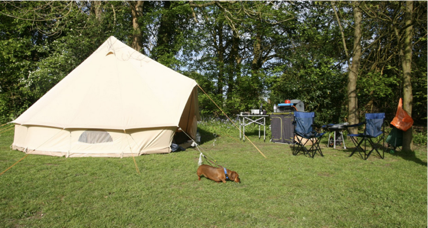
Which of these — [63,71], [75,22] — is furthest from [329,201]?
[75,22]

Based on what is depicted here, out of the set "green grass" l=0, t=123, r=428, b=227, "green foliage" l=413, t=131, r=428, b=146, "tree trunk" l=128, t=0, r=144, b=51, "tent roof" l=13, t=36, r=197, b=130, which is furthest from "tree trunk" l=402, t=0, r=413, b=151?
"tree trunk" l=128, t=0, r=144, b=51

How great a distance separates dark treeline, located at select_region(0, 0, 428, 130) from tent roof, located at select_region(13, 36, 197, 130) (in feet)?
11.7

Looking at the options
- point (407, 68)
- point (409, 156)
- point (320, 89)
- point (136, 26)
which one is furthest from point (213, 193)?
point (136, 26)

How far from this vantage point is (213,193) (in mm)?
3412

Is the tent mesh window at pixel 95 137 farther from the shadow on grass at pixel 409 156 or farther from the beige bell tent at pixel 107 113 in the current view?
the shadow on grass at pixel 409 156

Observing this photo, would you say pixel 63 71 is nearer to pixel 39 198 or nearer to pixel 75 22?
pixel 75 22

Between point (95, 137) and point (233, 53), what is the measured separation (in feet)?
33.3

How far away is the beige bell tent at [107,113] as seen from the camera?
548 cm

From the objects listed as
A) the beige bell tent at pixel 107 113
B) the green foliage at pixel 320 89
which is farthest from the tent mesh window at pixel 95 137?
the green foliage at pixel 320 89

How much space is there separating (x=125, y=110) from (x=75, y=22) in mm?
9587

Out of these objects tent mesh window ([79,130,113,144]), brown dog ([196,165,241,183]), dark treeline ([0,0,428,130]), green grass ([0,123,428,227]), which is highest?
dark treeline ([0,0,428,130])

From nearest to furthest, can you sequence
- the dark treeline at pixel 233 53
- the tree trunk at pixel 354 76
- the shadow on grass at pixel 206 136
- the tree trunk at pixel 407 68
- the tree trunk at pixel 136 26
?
the tree trunk at pixel 407 68
the tree trunk at pixel 354 76
the shadow on grass at pixel 206 136
the dark treeline at pixel 233 53
the tree trunk at pixel 136 26

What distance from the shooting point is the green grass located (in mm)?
2660

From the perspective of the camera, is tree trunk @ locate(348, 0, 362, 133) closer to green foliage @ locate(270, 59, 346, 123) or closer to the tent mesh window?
green foliage @ locate(270, 59, 346, 123)
